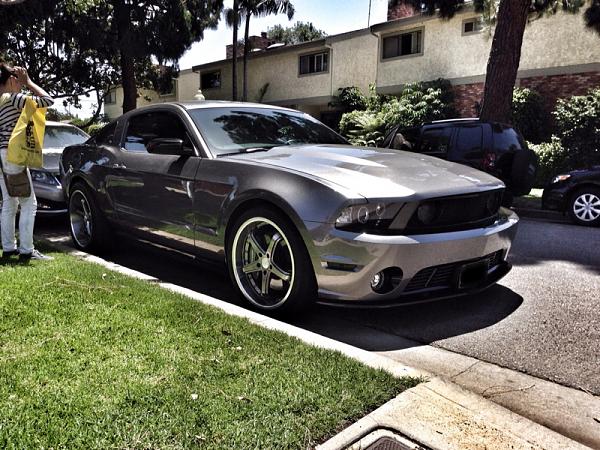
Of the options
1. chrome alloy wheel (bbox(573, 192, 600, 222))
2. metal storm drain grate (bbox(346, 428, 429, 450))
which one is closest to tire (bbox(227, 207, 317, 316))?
metal storm drain grate (bbox(346, 428, 429, 450))

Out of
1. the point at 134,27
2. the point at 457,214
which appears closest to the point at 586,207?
the point at 457,214

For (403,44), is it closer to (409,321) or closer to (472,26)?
(472,26)

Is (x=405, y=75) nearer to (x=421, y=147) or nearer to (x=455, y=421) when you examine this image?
(x=421, y=147)

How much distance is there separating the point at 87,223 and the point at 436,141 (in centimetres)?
583

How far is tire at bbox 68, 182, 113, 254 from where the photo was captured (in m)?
5.50

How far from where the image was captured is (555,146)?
1500 centimetres

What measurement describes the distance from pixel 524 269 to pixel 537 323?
1569mm

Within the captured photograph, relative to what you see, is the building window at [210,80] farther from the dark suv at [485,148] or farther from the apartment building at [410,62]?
the dark suv at [485,148]

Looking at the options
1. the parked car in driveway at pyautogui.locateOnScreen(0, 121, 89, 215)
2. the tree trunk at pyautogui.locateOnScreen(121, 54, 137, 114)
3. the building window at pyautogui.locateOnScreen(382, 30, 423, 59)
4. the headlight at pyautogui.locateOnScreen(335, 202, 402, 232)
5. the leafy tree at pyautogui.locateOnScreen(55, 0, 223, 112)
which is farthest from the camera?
the building window at pyautogui.locateOnScreen(382, 30, 423, 59)

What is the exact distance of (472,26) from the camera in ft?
63.0

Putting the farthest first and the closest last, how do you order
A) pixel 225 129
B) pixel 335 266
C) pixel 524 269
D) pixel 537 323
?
pixel 524 269 < pixel 225 129 < pixel 537 323 < pixel 335 266

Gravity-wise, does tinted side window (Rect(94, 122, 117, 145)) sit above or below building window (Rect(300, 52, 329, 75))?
below

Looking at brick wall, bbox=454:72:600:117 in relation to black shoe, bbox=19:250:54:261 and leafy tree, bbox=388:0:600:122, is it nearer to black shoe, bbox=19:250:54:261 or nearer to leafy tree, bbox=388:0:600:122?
leafy tree, bbox=388:0:600:122

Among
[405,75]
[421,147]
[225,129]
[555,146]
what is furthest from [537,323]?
[405,75]
